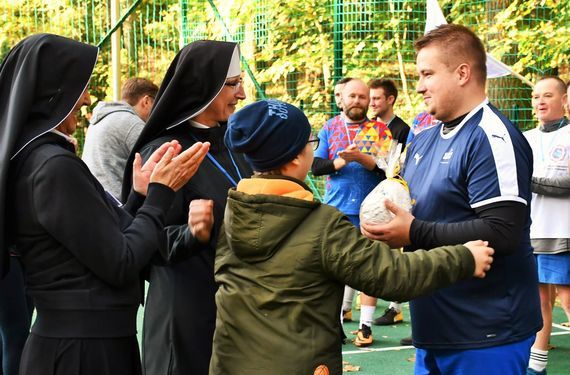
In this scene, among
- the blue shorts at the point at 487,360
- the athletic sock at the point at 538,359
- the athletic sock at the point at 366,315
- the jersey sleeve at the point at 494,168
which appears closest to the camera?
the jersey sleeve at the point at 494,168

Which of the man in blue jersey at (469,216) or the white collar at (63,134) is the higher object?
the white collar at (63,134)

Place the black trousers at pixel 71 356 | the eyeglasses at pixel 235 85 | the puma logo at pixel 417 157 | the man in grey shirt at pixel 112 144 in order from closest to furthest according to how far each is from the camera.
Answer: the black trousers at pixel 71 356 → the puma logo at pixel 417 157 → the eyeglasses at pixel 235 85 → the man in grey shirt at pixel 112 144

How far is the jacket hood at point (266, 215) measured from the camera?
2732mm

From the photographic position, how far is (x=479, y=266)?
110 inches

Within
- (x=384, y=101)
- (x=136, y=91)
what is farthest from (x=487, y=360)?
(x=384, y=101)

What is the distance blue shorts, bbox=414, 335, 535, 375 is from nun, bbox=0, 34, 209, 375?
50.8 inches

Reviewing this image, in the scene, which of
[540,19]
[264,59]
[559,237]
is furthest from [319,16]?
[559,237]

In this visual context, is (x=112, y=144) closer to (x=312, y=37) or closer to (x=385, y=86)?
(x=385, y=86)

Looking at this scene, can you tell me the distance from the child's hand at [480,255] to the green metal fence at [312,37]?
7.36 meters

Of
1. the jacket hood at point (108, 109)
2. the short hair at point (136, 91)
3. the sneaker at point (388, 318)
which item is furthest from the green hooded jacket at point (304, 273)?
the sneaker at point (388, 318)

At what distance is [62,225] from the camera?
9.03ft

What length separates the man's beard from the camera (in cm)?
744

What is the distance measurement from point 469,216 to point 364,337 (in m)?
4.06

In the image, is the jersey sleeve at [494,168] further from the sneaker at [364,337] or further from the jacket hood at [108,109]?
the jacket hood at [108,109]
